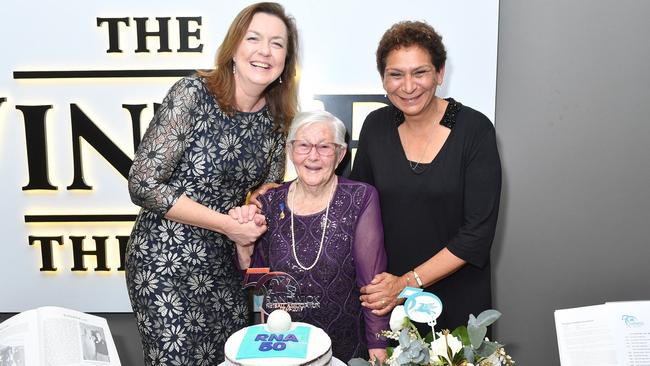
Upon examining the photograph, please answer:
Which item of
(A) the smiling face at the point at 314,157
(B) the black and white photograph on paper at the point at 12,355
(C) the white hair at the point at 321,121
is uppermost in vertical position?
(C) the white hair at the point at 321,121

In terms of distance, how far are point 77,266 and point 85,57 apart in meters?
0.91

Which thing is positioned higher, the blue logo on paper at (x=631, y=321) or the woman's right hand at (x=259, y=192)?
the woman's right hand at (x=259, y=192)

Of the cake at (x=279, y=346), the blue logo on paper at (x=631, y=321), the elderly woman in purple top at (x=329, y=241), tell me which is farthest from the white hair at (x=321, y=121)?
the blue logo on paper at (x=631, y=321)

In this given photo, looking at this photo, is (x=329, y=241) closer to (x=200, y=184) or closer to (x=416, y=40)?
(x=200, y=184)

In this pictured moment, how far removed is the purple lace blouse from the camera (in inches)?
62.0

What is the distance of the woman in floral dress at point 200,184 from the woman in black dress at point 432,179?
389mm

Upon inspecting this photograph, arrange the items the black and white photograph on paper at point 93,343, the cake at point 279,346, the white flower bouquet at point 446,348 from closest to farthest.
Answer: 1. the white flower bouquet at point 446,348
2. the cake at point 279,346
3. the black and white photograph on paper at point 93,343

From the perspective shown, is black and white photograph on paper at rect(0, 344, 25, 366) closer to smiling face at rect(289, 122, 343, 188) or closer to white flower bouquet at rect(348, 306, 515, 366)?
white flower bouquet at rect(348, 306, 515, 366)

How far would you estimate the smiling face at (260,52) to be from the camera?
1720 millimetres

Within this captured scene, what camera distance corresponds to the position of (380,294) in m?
1.55

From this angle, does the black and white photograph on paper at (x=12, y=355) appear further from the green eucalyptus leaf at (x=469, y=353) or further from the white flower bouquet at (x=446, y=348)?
the green eucalyptus leaf at (x=469, y=353)

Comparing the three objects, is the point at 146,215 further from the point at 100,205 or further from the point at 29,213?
the point at 29,213

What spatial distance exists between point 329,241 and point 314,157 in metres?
0.25

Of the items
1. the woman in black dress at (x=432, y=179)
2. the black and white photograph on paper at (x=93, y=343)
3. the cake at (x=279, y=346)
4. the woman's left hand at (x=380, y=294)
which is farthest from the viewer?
the woman in black dress at (x=432, y=179)
